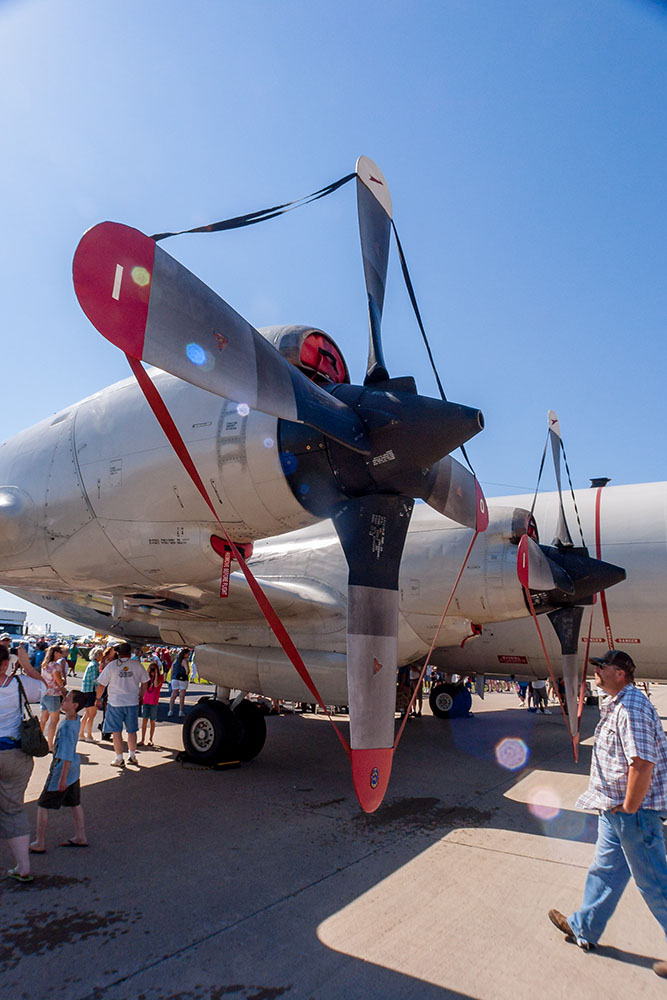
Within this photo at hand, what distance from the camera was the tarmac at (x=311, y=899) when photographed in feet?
9.34

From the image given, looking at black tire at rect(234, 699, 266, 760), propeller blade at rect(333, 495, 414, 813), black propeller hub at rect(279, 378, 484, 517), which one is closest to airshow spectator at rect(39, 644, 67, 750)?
black tire at rect(234, 699, 266, 760)

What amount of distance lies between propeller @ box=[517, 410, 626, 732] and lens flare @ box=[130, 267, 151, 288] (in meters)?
6.05

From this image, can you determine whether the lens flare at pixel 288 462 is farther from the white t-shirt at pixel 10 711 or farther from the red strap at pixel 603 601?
the red strap at pixel 603 601

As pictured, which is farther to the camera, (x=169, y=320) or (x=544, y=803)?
(x=544, y=803)

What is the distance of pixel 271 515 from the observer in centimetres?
491

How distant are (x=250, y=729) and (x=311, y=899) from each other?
14.3 ft

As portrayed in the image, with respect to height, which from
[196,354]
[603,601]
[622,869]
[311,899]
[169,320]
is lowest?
[311,899]

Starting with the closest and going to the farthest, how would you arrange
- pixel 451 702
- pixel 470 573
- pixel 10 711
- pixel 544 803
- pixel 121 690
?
pixel 10 711 → pixel 544 803 → pixel 121 690 → pixel 470 573 → pixel 451 702

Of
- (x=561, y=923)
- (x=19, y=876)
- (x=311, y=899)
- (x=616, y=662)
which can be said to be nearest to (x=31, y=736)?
(x=19, y=876)

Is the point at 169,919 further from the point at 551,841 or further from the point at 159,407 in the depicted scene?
the point at 551,841

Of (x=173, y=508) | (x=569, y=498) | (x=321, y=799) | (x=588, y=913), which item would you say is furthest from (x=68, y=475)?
(x=569, y=498)

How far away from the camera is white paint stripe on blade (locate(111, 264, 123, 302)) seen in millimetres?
2818

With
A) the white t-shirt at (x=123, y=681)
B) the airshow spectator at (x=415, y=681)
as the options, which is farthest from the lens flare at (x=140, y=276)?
the airshow spectator at (x=415, y=681)

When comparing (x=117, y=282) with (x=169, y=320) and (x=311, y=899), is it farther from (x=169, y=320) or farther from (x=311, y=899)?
(x=311, y=899)
